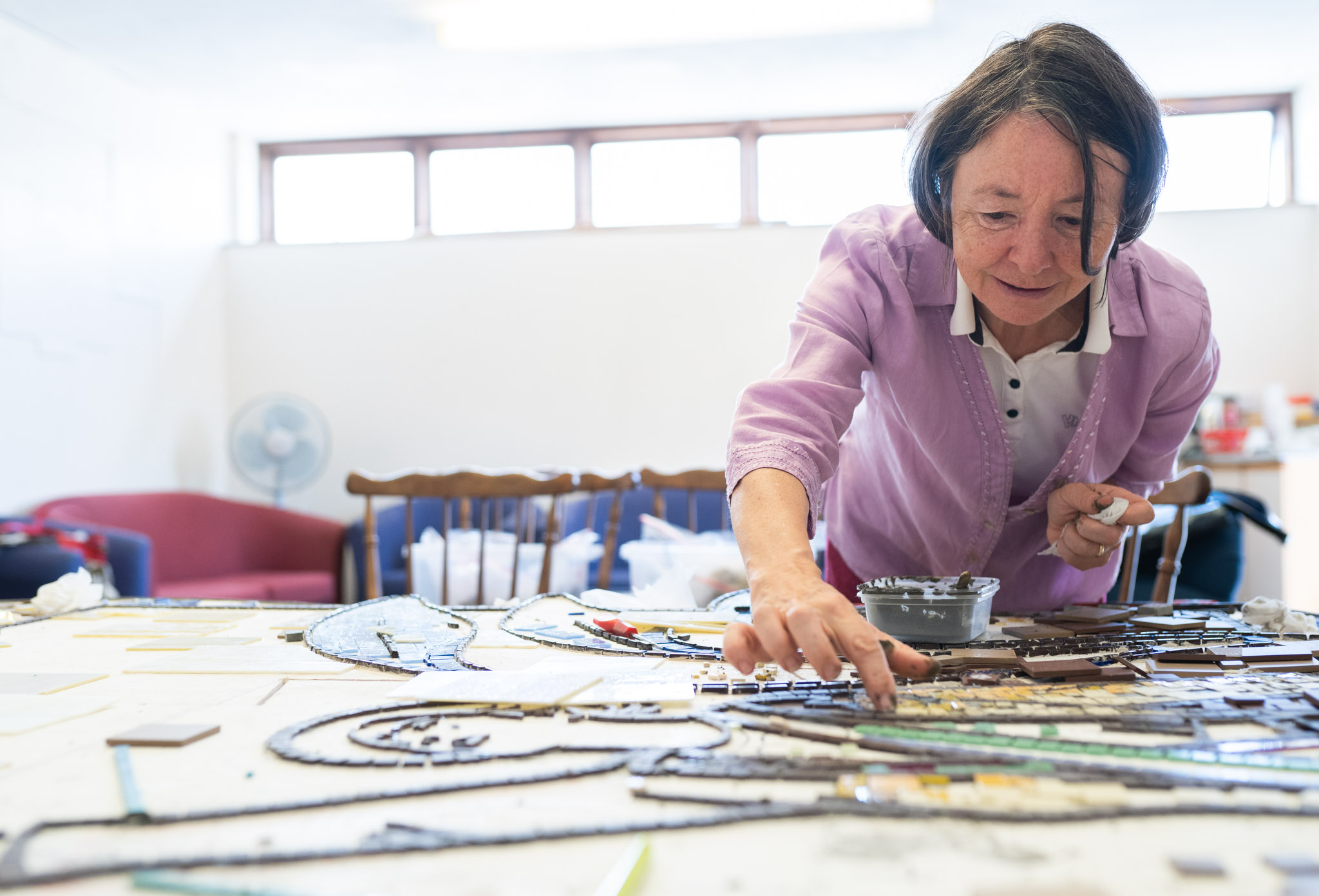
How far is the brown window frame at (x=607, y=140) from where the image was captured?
17.6ft

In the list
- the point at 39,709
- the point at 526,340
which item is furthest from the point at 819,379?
the point at 526,340

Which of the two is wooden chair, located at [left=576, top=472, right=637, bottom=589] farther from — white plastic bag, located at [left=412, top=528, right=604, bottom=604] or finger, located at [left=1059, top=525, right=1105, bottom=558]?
finger, located at [left=1059, top=525, right=1105, bottom=558]

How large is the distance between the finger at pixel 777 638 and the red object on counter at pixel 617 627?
36 cm

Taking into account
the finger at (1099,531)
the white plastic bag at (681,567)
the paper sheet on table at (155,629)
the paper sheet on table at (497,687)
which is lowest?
the white plastic bag at (681,567)

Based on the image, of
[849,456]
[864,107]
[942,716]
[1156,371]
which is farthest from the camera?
[864,107]

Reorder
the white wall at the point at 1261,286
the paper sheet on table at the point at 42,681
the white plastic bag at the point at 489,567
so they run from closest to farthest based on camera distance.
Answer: the paper sheet on table at the point at 42,681, the white plastic bag at the point at 489,567, the white wall at the point at 1261,286

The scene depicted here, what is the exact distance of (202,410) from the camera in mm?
5594

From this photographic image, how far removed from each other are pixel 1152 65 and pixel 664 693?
516cm

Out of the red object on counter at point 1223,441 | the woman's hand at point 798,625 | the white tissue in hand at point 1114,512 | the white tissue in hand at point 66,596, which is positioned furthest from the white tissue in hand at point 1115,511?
the red object on counter at point 1223,441

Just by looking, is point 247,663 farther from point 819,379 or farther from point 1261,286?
point 1261,286

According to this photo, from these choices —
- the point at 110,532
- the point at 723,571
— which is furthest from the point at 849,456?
the point at 110,532

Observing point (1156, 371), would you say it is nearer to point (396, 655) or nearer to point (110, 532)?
point (396, 655)

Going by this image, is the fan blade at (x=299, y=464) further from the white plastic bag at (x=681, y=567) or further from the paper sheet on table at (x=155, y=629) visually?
the paper sheet on table at (x=155, y=629)

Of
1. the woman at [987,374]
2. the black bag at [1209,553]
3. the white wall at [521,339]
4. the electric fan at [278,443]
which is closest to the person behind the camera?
the woman at [987,374]
